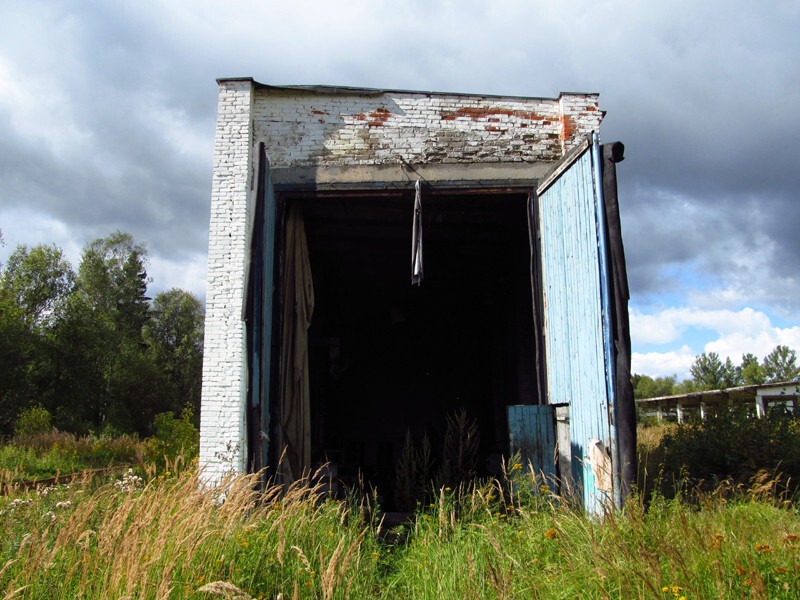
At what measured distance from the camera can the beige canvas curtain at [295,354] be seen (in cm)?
777

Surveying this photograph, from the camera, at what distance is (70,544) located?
12.2 ft

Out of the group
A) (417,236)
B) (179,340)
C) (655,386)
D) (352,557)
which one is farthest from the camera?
(655,386)

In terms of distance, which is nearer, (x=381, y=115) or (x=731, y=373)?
(x=381, y=115)

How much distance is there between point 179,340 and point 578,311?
39.9 metres

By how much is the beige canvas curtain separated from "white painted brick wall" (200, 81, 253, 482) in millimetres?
639

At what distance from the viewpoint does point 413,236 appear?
776 cm

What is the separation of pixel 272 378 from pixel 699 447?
606cm

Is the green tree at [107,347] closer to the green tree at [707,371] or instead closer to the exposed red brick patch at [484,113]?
the exposed red brick patch at [484,113]

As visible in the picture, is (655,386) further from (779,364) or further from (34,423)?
(34,423)

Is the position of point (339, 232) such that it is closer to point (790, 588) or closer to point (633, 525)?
point (633, 525)

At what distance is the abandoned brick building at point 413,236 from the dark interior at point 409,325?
0.08 metres

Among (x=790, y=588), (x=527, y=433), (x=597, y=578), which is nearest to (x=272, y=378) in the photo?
(x=527, y=433)

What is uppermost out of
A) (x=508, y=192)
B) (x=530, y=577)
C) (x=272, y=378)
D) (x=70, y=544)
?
(x=508, y=192)

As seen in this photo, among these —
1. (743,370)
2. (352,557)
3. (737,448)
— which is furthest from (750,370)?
(352,557)
